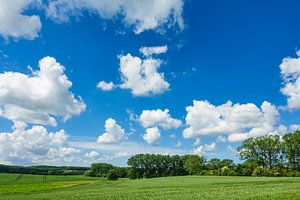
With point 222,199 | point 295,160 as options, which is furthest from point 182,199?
point 295,160

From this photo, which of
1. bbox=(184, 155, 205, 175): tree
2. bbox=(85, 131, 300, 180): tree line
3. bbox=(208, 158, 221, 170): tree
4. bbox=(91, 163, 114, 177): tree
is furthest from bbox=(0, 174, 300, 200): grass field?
bbox=(91, 163, 114, 177): tree

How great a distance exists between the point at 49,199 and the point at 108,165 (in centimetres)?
15416

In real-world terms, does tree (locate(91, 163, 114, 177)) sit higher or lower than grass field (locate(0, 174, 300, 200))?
higher

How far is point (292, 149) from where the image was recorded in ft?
386

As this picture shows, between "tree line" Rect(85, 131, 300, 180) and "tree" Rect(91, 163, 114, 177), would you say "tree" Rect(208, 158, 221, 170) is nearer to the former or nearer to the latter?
"tree line" Rect(85, 131, 300, 180)

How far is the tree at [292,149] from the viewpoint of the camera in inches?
4542

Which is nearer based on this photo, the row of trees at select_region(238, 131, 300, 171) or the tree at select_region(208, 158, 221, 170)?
the row of trees at select_region(238, 131, 300, 171)

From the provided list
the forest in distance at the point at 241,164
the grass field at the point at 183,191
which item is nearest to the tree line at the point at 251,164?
the forest in distance at the point at 241,164

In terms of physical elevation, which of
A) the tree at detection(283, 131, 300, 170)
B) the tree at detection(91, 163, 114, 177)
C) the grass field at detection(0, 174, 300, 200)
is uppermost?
the tree at detection(283, 131, 300, 170)

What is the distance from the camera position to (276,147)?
123 metres

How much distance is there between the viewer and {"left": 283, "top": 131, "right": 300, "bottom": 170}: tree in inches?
4542

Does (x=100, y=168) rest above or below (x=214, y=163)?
below

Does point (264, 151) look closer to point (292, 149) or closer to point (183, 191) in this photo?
point (292, 149)

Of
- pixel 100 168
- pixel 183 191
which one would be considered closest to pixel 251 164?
pixel 183 191
